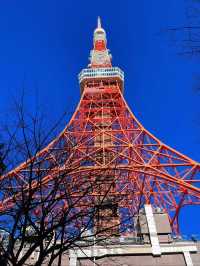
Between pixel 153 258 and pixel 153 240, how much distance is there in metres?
0.61

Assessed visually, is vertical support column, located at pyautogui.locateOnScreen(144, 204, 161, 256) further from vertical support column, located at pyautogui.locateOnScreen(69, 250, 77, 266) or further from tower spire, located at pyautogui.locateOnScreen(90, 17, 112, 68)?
tower spire, located at pyautogui.locateOnScreen(90, 17, 112, 68)

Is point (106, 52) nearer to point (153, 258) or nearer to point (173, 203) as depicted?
point (173, 203)

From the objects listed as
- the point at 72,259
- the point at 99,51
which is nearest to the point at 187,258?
the point at 72,259

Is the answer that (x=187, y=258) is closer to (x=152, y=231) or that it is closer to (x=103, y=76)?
(x=152, y=231)

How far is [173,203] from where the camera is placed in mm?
16375

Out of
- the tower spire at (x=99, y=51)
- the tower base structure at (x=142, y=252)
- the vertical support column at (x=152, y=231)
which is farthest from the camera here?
Result: the tower spire at (x=99, y=51)

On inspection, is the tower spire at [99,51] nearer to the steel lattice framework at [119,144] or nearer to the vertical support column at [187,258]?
the steel lattice framework at [119,144]

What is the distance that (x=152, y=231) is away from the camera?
446 inches

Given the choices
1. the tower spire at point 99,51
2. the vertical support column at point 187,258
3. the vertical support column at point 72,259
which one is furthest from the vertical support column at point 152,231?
the tower spire at point 99,51

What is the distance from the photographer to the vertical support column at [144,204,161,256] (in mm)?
10746

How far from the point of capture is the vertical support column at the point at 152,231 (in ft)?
35.3

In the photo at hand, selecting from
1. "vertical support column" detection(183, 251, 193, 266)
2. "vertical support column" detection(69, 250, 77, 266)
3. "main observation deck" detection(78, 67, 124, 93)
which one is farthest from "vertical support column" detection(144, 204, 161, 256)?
"main observation deck" detection(78, 67, 124, 93)

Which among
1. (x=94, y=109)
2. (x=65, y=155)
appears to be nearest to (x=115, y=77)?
(x=94, y=109)

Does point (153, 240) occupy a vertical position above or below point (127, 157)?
below
